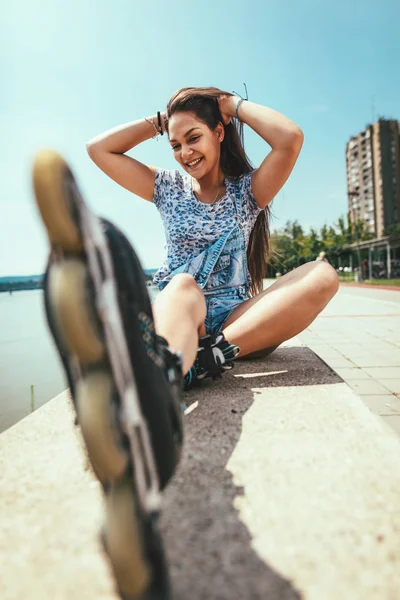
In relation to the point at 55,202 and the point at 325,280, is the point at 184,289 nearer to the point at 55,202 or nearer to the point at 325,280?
the point at 325,280

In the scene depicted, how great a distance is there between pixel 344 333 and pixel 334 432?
2.91 m

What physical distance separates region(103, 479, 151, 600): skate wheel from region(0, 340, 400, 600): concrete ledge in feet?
0.52

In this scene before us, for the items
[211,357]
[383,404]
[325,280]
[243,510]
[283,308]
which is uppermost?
[325,280]

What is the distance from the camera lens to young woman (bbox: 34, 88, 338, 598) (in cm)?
54

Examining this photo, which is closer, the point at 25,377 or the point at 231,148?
the point at 231,148

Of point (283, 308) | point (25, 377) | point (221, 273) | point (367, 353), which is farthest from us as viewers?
point (25, 377)

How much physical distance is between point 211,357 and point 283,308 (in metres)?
0.40

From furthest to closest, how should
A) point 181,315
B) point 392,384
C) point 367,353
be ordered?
1. point 367,353
2. point 392,384
3. point 181,315

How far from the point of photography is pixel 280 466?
3.42 ft

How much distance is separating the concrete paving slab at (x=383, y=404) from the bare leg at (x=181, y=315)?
35.4 inches

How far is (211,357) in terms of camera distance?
1.60 metres

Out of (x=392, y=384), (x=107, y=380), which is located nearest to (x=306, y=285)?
(x=392, y=384)

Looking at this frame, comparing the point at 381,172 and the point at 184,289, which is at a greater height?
the point at 381,172

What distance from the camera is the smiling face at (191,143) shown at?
192 centimetres
